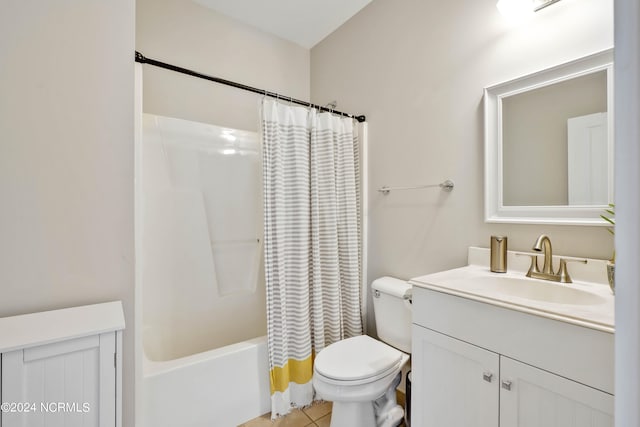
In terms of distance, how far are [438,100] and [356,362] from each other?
151 cm

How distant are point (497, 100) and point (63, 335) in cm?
200

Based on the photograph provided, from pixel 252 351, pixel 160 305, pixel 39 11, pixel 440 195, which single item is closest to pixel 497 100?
pixel 440 195

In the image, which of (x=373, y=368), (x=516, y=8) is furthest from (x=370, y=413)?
(x=516, y=8)

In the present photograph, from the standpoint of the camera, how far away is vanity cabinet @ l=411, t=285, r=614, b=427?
31.3 inches

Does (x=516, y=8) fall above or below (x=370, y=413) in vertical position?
above

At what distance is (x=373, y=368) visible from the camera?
139 centimetres

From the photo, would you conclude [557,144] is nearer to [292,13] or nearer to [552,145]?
[552,145]

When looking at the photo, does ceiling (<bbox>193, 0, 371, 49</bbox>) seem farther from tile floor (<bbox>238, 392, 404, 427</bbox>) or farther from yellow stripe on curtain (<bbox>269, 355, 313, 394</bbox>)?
tile floor (<bbox>238, 392, 404, 427</bbox>)

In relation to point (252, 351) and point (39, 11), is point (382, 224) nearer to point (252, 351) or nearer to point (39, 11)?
point (252, 351)

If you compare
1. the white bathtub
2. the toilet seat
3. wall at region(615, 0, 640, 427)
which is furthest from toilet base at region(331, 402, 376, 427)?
wall at region(615, 0, 640, 427)

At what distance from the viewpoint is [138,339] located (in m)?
1.28

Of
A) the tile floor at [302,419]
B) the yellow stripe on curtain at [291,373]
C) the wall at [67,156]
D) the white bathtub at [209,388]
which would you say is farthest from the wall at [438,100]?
the wall at [67,156]

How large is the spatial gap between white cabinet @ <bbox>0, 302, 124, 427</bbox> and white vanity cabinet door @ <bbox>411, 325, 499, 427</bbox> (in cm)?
114

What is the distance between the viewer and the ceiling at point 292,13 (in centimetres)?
213
